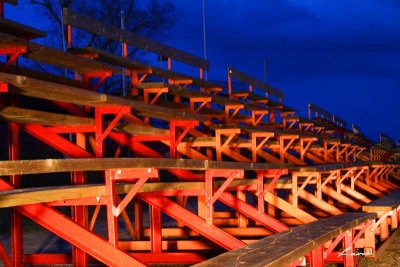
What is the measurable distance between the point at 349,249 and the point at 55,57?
3.53m

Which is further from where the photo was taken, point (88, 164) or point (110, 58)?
point (110, 58)

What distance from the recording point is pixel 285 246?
16.8 feet

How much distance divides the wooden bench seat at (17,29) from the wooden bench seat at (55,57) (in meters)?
0.21

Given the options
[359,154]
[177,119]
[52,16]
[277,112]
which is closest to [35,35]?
[177,119]

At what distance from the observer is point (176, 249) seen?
8.22 m

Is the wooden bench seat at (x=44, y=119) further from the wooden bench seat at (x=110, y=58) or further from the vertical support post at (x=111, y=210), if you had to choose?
the wooden bench seat at (x=110, y=58)

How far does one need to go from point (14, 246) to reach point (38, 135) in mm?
892

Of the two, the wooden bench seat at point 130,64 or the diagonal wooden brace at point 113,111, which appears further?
the wooden bench seat at point 130,64

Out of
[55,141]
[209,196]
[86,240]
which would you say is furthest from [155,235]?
[86,240]

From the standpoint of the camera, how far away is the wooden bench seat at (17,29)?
5.47 m

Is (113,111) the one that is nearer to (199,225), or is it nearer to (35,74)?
(35,74)

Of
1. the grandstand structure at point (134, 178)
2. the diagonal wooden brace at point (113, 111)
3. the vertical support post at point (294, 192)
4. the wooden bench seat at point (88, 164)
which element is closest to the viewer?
the wooden bench seat at point (88, 164)

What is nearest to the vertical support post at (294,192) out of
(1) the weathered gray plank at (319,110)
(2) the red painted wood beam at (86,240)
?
(2) the red painted wood beam at (86,240)

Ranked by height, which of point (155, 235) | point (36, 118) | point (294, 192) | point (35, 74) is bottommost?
point (155, 235)
